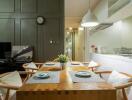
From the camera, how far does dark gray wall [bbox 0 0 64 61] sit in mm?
6191

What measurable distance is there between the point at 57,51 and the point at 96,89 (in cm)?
456

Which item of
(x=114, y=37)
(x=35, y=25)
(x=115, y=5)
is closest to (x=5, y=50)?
(x=35, y=25)

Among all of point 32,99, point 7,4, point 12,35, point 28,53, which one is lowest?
point 32,99

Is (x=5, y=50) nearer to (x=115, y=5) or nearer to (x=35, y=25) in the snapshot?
(x=35, y=25)

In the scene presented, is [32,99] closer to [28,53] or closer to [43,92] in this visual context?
[43,92]

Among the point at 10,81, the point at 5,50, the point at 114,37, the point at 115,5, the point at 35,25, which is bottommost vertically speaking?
the point at 10,81

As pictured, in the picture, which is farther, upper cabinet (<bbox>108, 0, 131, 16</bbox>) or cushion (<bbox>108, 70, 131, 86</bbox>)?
upper cabinet (<bbox>108, 0, 131, 16</bbox>)

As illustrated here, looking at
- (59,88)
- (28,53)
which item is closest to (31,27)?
(28,53)

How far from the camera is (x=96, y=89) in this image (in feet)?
5.87

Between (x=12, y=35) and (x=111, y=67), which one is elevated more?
(x=12, y=35)

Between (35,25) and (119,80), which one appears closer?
(119,80)

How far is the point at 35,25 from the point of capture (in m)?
6.25

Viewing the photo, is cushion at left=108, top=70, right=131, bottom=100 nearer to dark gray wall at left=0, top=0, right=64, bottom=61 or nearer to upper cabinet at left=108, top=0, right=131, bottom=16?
upper cabinet at left=108, top=0, right=131, bottom=16

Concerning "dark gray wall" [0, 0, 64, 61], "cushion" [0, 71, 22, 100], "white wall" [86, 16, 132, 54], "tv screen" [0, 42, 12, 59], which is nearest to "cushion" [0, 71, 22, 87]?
"cushion" [0, 71, 22, 100]
